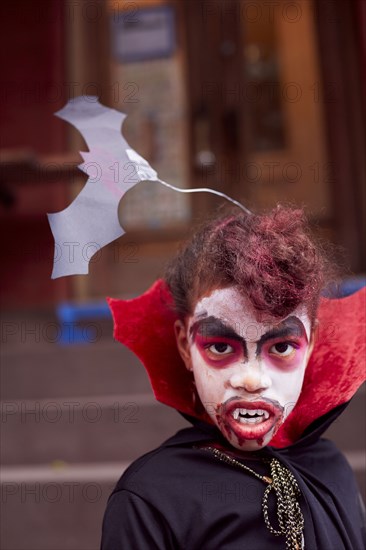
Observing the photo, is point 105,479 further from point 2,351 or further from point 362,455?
point 2,351

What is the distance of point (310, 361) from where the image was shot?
1.26m

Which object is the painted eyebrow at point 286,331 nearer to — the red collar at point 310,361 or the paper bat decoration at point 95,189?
the red collar at point 310,361

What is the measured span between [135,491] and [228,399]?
0.23m

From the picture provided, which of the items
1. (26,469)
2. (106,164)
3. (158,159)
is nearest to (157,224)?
(158,159)

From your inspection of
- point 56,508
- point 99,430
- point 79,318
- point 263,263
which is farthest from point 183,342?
point 79,318

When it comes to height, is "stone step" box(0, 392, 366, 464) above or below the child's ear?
below

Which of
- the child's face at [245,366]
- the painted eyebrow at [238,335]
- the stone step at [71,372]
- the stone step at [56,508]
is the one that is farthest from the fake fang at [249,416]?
the stone step at [71,372]

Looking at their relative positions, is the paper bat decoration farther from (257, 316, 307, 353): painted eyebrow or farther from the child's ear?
(257, 316, 307, 353): painted eyebrow

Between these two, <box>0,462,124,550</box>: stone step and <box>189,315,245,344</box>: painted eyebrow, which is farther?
<box>0,462,124,550</box>: stone step

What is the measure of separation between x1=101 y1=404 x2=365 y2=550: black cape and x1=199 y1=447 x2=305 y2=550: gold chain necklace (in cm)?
1

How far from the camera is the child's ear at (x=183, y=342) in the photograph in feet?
3.81

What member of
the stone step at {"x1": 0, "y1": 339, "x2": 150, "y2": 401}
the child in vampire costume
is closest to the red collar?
the child in vampire costume

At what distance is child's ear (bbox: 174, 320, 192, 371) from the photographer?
116 centimetres

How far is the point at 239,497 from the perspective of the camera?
106 centimetres
